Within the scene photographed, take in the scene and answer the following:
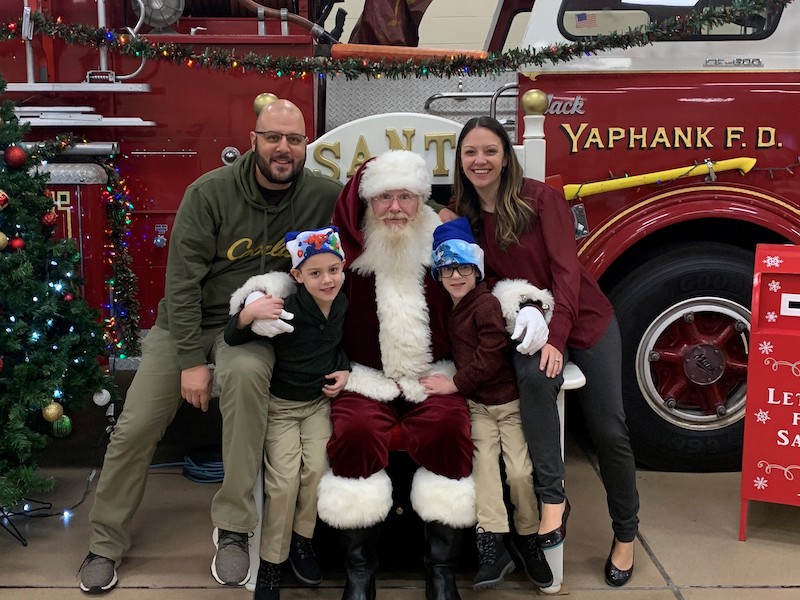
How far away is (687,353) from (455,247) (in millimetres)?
1520

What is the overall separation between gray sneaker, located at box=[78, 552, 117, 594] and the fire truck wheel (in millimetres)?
2266

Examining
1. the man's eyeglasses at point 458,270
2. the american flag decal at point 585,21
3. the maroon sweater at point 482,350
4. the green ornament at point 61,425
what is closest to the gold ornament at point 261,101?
the man's eyeglasses at point 458,270

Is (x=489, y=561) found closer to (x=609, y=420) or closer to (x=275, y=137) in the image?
(x=609, y=420)

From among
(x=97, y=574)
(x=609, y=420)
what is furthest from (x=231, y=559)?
(x=609, y=420)

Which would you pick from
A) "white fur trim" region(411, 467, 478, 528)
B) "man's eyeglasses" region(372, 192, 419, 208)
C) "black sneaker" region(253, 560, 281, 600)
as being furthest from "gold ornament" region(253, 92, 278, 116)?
"black sneaker" region(253, 560, 281, 600)

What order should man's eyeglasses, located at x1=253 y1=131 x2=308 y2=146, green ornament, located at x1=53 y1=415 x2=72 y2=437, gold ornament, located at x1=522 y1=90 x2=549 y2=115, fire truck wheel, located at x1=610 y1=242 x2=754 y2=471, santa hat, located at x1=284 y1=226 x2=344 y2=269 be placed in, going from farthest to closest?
fire truck wheel, located at x1=610 y1=242 x2=754 y2=471 < green ornament, located at x1=53 y1=415 x2=72 y2=437 < gold ornament, located at x1=522 y1=90 x2=549 y2=115 < man's eyeglasses, located at x1=253 y1=131 x2=308 y2=146 < santa hat, located at x1=284 y1=226 x2=344 y2=269

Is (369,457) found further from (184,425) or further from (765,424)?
(184,425)

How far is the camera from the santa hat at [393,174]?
9.79 ft

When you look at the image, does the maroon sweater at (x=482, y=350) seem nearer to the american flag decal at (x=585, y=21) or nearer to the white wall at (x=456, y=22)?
the american flag decal at (x=585, y=21)

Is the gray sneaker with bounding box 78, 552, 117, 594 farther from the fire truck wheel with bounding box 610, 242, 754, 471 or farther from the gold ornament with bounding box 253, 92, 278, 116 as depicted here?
the fire truck wheel with bounding box 610, 242, 754, 471

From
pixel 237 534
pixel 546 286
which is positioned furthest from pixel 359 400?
pixel 546 286

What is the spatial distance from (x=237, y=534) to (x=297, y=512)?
0.69ft

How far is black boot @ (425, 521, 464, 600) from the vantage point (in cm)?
282

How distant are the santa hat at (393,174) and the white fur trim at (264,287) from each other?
1.36 ft
